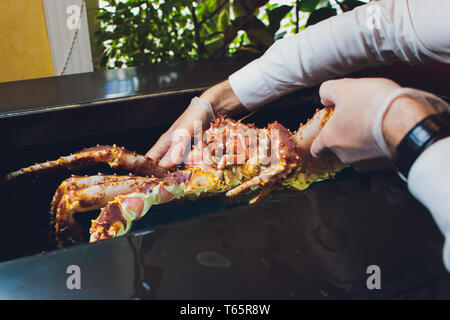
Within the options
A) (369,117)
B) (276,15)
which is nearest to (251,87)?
(369,117)

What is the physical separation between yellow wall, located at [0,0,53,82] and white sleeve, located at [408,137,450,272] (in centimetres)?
248

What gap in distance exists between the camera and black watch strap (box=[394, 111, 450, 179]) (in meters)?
0.61

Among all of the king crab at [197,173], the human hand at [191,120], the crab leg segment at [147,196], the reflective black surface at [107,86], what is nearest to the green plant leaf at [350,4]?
the reflective black surface at [107,86]

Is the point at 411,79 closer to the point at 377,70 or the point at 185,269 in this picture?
the point at 377,70

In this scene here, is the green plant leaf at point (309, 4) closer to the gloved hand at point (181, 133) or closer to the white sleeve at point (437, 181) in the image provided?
the gloved hand at point (181, 133)

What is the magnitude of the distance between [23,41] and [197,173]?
1946 mm

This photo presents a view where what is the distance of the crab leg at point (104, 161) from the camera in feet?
3.70

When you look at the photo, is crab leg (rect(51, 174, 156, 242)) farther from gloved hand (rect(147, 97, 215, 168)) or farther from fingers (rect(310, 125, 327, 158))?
fingers (rect(310, 125, 327, 158))

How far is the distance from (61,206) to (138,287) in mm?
554

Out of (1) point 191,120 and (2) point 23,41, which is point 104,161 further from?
(2) point 23,41

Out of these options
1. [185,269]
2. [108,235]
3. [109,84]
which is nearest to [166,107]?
[109,84]

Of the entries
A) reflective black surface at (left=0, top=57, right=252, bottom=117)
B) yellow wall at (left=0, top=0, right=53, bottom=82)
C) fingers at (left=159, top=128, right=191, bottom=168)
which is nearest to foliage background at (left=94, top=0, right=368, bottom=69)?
yellow wall at (left=0, top=0, right=53, bottom=82)

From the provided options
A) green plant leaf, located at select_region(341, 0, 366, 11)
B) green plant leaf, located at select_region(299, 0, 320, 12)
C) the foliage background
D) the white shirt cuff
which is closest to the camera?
the white shirt cuff

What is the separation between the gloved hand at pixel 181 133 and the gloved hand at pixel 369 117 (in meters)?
0.44
